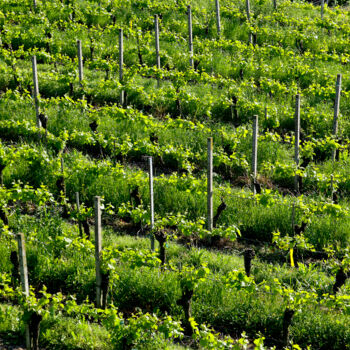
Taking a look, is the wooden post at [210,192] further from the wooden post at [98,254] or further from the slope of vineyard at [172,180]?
the wooden post at [98,254]

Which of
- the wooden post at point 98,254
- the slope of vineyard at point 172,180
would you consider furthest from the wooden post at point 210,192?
the wooden post at point 98,254

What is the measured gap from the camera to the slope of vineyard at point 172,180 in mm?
7016

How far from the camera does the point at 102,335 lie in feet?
21.9

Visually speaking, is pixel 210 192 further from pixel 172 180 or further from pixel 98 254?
pixel 98 254

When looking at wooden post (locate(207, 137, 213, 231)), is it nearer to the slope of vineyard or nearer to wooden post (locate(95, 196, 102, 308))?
the slope of vineyard

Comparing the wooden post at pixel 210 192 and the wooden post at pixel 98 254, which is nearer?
the wooden post at pixel 98 254

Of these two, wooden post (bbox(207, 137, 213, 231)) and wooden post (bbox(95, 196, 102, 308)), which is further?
wooden post (bbox(207, 137, 213, 231))

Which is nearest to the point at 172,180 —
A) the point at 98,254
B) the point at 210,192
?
the point at 210,192

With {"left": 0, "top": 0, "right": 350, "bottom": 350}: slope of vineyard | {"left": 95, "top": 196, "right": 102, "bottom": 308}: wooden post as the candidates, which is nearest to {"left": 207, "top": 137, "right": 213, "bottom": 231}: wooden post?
{"left": 0, "top": 0, "right": 350, "bottom": 350}: slope of vineyard

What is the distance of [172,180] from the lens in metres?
9.37

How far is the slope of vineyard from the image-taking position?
7.02 metres

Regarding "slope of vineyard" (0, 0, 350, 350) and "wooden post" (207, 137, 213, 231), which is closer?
"slope of vineyard" (0, 0, 350, 350)

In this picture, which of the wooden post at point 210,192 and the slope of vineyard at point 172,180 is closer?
the slope of vineyard at point 172,180

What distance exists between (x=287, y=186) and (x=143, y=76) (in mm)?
5324
